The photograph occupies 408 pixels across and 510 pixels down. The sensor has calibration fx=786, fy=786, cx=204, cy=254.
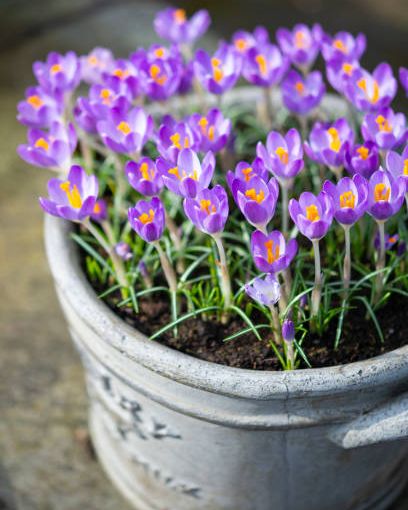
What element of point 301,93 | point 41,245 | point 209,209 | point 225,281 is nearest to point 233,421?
point 225,281

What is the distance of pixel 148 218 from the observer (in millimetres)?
1079

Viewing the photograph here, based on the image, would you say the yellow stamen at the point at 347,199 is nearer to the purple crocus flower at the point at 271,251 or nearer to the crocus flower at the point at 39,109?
the purple crocus flower at the point at 271,251

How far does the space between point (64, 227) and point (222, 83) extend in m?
0.36

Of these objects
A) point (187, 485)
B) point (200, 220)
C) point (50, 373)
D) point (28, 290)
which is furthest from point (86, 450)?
point (200, 220)

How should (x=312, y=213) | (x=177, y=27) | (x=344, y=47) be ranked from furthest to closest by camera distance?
1. (x=177, y=27)
2. (x=344, y=47)
3. (x=312, y=213)

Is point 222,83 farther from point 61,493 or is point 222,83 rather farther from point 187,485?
point 61,493

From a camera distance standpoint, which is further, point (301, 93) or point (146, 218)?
point (301, 93)

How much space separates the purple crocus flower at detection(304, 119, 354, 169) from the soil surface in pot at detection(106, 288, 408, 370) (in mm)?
243

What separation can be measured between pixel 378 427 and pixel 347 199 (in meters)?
0.32

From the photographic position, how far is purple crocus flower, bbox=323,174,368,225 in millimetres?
1023

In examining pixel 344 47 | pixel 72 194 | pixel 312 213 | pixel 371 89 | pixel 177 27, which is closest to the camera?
pixel 312 213

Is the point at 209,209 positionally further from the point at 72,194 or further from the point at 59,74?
the point at 59,74

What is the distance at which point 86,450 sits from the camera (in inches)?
65.9

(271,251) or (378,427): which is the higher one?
(271,251)
